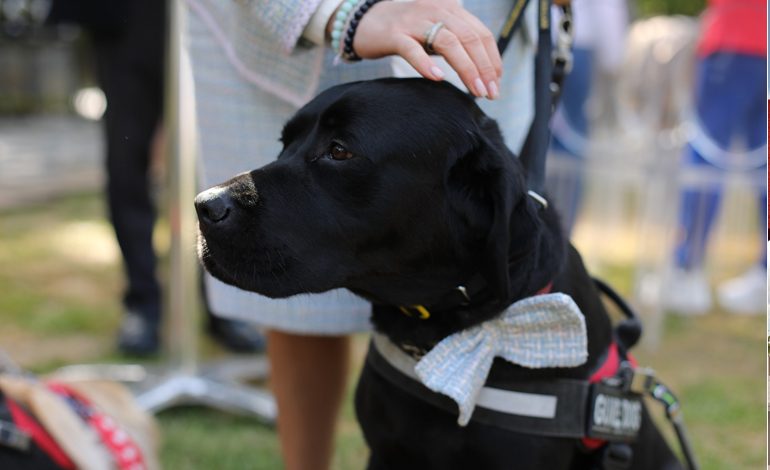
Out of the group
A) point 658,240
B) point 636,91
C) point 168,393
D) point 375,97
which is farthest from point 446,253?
point 636,91

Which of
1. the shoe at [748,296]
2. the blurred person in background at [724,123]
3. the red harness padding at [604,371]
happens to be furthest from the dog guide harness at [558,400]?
the shoe at [748,296]

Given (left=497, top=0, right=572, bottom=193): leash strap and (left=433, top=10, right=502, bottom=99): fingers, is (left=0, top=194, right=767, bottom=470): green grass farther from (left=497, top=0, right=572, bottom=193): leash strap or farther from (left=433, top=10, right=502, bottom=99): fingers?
(left=433, top=10, right=502, bottom=99): fingers

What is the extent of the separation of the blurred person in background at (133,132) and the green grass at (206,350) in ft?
0.54

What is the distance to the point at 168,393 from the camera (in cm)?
325

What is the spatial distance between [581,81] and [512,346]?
317 centimetres

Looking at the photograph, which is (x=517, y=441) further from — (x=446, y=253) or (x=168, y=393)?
(x=168, y=393)

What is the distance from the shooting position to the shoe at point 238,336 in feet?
12.6

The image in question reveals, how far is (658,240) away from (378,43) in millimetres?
3313

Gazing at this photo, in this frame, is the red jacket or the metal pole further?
the red jacket

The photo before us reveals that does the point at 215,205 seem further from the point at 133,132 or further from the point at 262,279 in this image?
the point at 133,132

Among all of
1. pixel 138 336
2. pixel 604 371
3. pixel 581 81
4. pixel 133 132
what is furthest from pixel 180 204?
pixel 581 81

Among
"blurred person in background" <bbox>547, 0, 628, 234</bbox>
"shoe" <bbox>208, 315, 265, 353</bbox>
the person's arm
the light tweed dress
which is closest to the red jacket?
"blurred person in background" <bbox>547, 0, 628, 234</bbox>

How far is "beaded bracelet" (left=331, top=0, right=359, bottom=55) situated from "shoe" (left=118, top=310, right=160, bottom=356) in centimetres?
247

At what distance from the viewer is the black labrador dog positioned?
5.03 ft
